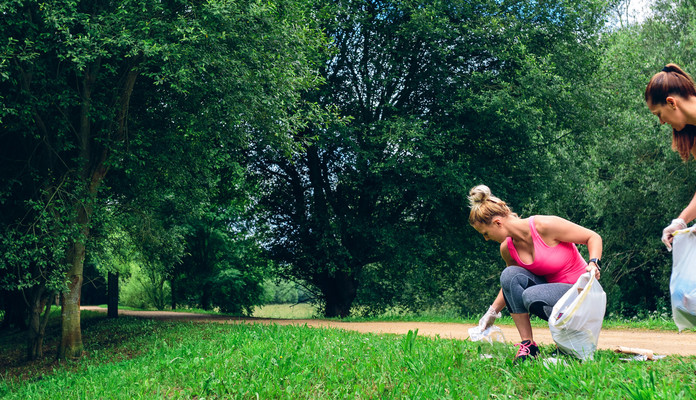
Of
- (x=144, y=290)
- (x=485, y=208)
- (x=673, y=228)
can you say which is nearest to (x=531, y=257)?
(x=485, y=208)

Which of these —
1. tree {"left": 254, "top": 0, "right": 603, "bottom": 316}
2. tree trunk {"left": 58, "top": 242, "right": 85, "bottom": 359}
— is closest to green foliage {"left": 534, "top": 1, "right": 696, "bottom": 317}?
tree {"left": 254, "top": 0, "right": 603, "bottom": 316}

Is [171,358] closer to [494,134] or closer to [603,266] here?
[494,134]

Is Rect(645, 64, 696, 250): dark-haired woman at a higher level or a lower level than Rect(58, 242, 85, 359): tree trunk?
higher

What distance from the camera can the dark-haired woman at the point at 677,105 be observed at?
3559mm

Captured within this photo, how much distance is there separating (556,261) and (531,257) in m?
0.23

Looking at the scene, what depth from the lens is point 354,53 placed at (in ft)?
56.6

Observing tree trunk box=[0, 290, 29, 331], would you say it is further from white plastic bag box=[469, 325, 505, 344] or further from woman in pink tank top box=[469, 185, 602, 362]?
woman in pink tank top box=[469, 185, 602, 362]

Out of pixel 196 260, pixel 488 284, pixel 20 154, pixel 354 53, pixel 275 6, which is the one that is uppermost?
pixel 354 53

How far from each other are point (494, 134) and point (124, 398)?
12534 millimetres

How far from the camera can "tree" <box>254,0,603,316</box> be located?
1470 centimetres

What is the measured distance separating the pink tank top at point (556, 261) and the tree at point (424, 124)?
9677 mm

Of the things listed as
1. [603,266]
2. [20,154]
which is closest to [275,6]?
[20,154]

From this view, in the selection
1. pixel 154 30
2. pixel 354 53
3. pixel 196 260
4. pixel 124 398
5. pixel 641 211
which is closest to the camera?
pixel 124 398

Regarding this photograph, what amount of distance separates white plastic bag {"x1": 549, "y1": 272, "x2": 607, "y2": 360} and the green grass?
21cm
